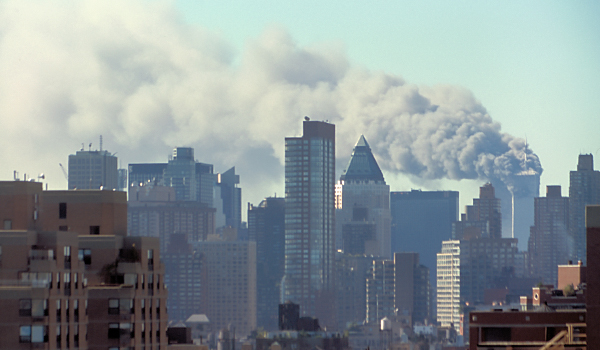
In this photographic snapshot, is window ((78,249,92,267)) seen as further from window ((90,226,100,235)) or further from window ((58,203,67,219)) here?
window ((58,203,67,219))

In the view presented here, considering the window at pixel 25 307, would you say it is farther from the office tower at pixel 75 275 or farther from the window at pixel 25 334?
the window at pixel 25 334

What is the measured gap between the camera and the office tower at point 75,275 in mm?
94250

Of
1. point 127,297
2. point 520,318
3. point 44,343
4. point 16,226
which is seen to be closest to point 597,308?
point 520,318

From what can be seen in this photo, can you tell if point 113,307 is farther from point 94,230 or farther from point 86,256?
point 94,230

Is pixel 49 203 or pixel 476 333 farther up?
pixel 49 203

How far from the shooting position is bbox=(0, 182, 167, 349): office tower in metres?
94.2

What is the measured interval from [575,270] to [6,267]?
76760 millimetres

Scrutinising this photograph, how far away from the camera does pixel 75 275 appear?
99.2 m

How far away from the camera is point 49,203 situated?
11550cm

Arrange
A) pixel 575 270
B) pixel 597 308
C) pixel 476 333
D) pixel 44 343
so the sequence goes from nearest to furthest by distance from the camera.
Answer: pixel 597 308 → pixel 476 333 → pixel 44 343 → pixel 575 270

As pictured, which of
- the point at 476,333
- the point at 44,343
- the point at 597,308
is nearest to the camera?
the point at 597,308

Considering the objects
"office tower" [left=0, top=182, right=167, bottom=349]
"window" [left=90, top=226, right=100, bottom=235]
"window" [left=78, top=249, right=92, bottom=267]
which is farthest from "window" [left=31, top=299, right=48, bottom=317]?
"window" [left=90, top=226, right=100, bottom=235]

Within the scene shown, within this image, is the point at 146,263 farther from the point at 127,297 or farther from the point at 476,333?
the point at 476,333

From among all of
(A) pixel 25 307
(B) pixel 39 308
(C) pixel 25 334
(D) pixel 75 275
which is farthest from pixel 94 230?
(C) pixel 25 334
